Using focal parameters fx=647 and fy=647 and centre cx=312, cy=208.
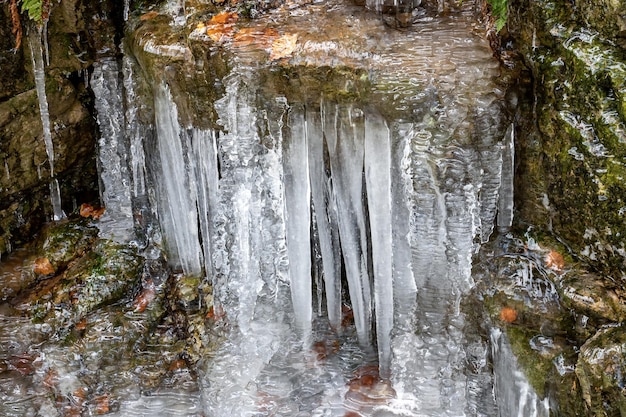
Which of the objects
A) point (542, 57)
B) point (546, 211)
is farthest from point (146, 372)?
point (542, 57)

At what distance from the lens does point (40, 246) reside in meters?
5.52

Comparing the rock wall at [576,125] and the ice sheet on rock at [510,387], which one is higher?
the rock wall at [576,125]

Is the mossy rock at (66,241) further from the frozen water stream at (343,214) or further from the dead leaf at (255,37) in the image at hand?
the dead leaf at (255,37)

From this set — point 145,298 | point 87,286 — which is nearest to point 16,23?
point 87,286

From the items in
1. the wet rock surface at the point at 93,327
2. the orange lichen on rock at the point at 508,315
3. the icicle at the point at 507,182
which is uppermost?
the icicle at the point at 507,182

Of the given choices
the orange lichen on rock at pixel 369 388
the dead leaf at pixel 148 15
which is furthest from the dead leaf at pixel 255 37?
the orange lichen on rock at pixel 369 388

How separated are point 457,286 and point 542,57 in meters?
1.49

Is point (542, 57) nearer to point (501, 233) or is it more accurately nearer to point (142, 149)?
point (501, 233)

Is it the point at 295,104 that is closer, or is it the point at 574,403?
the point at 574,403

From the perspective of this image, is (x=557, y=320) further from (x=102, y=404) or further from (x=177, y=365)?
(x=102, y=404)

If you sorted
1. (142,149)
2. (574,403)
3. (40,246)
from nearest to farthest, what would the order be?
(574,403)
(142,149)
(40,246)

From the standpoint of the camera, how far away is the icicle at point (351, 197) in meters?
4.15

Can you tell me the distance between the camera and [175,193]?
4.95 metres

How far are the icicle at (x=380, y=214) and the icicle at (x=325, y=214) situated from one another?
1.15 feet
